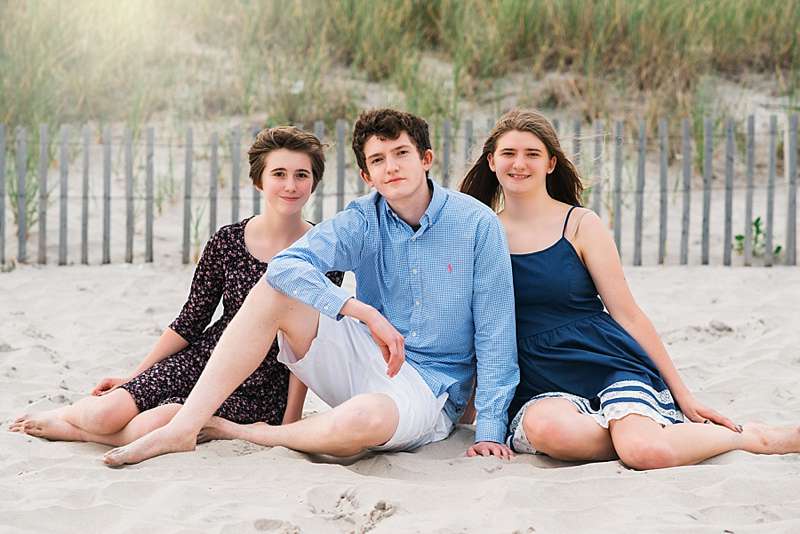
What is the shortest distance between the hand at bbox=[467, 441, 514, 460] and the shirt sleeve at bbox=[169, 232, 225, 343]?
107cm

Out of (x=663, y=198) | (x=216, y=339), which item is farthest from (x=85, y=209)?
(x=663, y=198)

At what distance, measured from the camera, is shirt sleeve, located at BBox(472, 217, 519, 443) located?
3074 millimetres

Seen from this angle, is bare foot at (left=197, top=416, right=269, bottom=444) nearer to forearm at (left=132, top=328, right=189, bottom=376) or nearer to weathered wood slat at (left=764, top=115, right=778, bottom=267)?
forearm at (left=132, top=328, right=189, bottom=376)

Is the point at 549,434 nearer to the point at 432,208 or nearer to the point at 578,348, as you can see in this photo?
the point at 578,348

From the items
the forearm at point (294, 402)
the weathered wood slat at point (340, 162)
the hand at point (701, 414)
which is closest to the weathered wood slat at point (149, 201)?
the weathered wood slat at point (340, 162)

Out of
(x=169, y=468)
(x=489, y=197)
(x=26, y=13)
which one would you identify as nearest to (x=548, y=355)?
(x=489, y=197)

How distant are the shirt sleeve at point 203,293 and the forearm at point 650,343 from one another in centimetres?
140

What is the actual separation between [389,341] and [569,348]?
0.65 meters

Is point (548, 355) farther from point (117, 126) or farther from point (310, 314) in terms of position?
point (117, 126)

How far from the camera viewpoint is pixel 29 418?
3258 millimetres

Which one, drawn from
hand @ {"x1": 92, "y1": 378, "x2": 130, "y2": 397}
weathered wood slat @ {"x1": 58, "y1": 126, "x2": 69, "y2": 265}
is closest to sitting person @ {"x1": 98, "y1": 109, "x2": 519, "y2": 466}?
hand @ {"x1": 92, "y1": 378, "x2": 130, "y2": 397}

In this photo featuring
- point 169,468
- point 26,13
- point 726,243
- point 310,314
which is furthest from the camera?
point 26,13

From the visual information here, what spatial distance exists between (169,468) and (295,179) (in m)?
1.08

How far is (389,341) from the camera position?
9.25 feet
